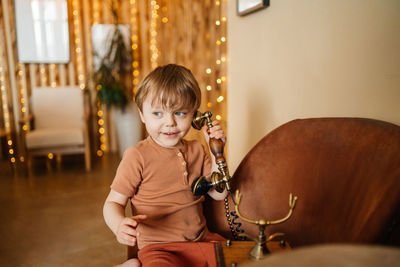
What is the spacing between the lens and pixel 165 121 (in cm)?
105

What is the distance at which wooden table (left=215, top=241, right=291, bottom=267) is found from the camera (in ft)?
2.41

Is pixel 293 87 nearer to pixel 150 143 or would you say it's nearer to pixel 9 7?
pixel 150 143

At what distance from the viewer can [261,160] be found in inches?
Answer: 43.8

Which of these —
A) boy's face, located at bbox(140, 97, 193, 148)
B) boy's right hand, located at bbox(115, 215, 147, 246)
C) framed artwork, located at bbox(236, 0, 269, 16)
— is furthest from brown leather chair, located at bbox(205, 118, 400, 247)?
framed artwork, located at bbox(236, 0, 269, 16)

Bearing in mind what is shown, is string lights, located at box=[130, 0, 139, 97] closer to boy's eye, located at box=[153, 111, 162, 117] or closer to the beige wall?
the beige wall

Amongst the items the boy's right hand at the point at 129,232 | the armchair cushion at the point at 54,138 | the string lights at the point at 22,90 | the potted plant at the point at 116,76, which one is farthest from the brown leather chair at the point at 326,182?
the string lights at the point at 22,90

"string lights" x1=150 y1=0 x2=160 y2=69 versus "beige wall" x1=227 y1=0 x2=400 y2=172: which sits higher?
"string lights" x1=150 y1=0 x2=160 y2=69

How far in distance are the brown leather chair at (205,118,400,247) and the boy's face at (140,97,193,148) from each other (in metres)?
0.28

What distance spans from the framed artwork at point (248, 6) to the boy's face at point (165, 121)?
0.77 metres

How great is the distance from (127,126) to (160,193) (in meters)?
3.30

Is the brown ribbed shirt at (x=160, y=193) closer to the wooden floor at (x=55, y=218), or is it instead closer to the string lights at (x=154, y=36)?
the wooden floor at (x=55, y=218)

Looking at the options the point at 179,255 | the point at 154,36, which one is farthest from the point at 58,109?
the point at 179,255

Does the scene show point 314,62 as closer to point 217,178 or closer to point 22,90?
point 217,178

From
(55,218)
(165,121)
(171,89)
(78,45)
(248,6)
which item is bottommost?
(55,218)
